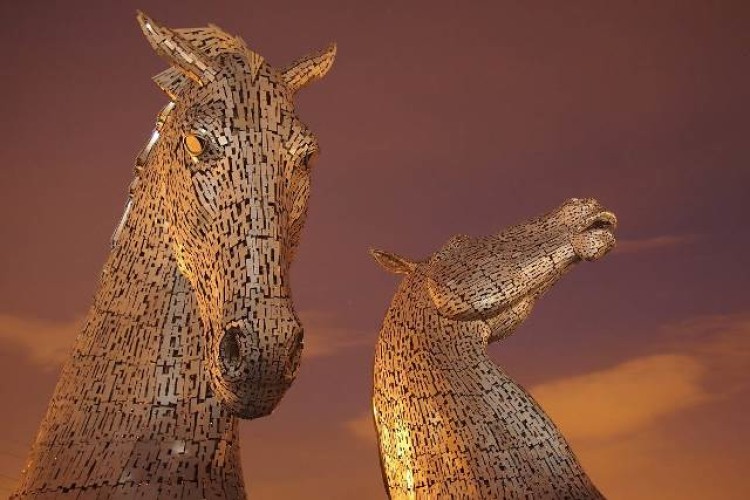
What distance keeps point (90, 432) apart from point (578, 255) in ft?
6.98

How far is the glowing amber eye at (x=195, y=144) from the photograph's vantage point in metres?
1.30

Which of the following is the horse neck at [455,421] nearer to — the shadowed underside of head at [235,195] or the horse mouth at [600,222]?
the horse mouth at [600,222]

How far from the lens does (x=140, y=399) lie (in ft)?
4.48

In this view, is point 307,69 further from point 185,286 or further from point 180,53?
point 185,286

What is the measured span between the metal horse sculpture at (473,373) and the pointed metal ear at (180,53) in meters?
1.53

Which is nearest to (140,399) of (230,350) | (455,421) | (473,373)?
(230,350)

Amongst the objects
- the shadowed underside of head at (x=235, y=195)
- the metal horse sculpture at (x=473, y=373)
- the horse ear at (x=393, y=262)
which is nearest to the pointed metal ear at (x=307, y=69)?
the shadowed underside of head at (x=235, y=195)

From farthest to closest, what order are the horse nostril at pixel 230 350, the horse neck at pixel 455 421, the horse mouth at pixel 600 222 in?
the horse mouth at pixel 600 222 < the horse neck at pixel 455 421 < the horse nostril at pixel 230 350

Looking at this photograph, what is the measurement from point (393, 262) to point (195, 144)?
1927 millimetres

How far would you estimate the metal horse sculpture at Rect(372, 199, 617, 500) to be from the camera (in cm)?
244

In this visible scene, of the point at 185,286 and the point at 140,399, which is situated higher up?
the point at 185,286

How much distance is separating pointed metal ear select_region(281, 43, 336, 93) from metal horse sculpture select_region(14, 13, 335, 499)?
0.02m

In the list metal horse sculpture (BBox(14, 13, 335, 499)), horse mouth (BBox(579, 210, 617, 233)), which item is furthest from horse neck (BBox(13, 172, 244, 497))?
horse mouth (BBox(579, 210, 617, 233))

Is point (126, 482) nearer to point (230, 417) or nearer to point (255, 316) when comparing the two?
point (230, 417)
